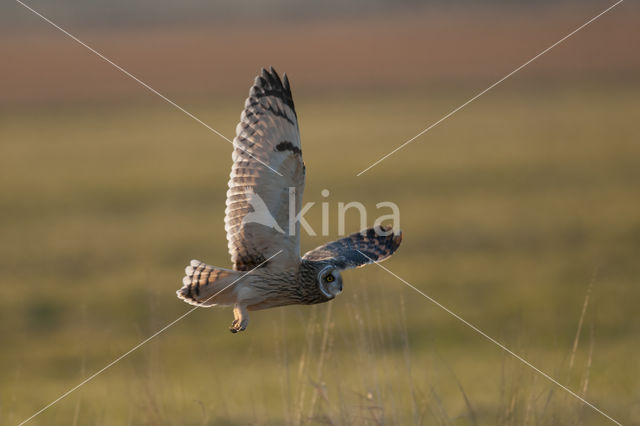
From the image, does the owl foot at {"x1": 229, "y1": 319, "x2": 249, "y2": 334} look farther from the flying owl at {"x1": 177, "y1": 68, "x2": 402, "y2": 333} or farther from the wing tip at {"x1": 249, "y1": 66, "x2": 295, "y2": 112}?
the wing tip at {"x1": 249, "y1": 66, "x2": 295, "y2": 112}

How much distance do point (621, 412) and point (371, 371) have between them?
147 inches

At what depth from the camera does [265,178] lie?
562cm

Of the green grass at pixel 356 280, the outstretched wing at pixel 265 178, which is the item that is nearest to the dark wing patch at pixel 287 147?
the outstretched wing at pixel 265 178

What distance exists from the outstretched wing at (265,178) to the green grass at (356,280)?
49cm

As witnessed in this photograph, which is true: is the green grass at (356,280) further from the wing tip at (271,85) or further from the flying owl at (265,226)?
the wing tip at (271,85)

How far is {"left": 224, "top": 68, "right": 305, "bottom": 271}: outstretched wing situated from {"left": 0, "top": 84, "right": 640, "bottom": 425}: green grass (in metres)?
0.49

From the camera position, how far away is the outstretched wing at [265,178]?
554 centimetres

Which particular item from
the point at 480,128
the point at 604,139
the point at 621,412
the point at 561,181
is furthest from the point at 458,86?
the point at 621,412

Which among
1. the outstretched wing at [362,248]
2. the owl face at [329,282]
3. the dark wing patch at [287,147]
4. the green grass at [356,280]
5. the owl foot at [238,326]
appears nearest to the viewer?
the owl foot at [238,326]

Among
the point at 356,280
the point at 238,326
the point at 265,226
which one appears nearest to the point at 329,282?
the point at 265,226

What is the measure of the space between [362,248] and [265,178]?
1832 millimetres

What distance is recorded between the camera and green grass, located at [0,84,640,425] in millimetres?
5738

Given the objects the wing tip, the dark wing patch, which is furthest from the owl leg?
the wing tip

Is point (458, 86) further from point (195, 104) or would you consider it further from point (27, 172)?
point (27, 172)
